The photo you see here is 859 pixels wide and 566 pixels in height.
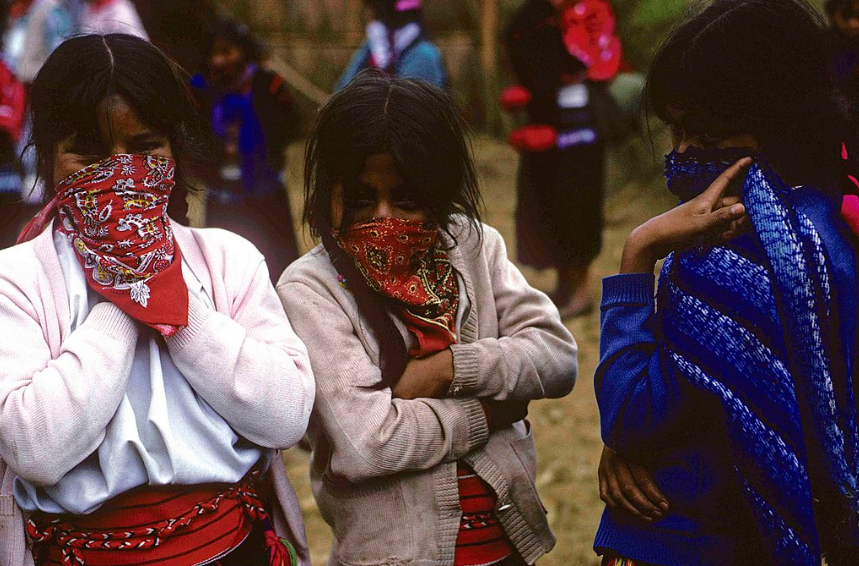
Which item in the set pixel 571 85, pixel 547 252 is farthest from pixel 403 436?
pixel 547 252

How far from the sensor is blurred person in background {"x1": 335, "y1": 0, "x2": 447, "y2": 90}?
217 inches

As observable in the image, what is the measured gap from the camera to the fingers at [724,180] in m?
1.69

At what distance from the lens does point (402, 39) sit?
564cm

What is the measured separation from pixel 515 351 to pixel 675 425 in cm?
47

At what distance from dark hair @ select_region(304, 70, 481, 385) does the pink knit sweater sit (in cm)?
21

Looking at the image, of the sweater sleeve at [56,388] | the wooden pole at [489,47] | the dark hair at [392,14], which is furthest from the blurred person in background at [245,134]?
the wooden pole at [489,47]

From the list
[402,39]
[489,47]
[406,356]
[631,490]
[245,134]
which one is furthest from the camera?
[489,47]

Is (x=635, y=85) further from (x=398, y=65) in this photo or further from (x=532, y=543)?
(x=532, y=543)

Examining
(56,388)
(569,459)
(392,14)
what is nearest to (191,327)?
(56,388)

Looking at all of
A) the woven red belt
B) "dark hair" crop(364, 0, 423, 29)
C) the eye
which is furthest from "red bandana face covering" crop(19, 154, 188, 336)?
"dark hair" crop(364, 0, 423, 29)

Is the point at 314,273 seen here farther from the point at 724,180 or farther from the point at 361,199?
the point at 724,180

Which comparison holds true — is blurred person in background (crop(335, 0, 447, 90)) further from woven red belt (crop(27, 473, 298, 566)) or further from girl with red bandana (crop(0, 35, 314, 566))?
woven red belt (crop(27, 473, 298, 566))

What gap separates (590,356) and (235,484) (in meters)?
4.15

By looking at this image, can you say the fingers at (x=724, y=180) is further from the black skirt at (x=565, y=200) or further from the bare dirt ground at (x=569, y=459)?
the black skirt at (x=565, y=200)
